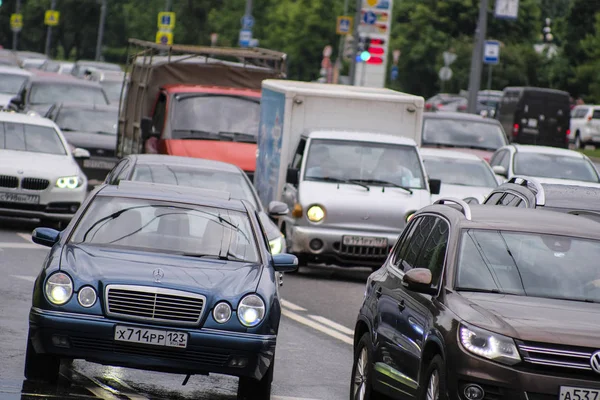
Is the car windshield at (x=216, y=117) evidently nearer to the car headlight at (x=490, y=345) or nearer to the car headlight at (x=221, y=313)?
the car headlight at (x=221, y=313)

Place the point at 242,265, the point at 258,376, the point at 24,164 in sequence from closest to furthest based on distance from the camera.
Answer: the point at 258,376
the point at 242,265
the point at 24,164

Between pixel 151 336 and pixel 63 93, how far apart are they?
26.9 m

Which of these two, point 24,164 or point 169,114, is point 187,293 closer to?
point 24,164

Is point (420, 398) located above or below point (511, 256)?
below

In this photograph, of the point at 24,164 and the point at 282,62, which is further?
the point at 282,62

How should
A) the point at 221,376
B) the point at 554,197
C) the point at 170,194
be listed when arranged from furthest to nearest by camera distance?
the point at 554,197 < the point at 221,376 < the point at 170,194

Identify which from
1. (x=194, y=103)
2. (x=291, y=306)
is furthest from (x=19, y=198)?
(x=291, y=306)

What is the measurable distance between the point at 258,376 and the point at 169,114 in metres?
15.2

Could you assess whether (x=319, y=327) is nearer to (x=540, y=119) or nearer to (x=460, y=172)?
(x=460, y=172)

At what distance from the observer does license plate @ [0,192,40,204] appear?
67.7 ft

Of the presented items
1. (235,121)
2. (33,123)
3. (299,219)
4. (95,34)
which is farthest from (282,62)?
(95,34)

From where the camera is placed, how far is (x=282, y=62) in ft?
92.1

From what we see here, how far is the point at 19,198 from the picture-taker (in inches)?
817

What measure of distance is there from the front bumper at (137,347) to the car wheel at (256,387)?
12.3 inches
